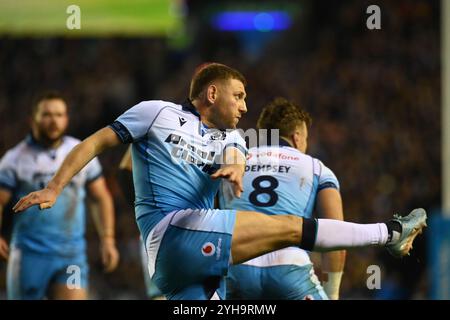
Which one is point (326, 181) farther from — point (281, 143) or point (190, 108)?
point (190, 108)

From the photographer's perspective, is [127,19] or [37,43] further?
[37,43]

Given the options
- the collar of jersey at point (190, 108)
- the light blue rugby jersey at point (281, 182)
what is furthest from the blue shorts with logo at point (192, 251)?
the light blue rugby jersey at point (281, 182)

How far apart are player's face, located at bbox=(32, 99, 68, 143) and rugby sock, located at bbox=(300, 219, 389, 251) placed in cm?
347

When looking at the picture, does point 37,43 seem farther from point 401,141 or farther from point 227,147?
point 227,147

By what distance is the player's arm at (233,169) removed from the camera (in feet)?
17.7

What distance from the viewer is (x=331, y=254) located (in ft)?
23.0

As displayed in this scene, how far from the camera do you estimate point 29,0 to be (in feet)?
53.2

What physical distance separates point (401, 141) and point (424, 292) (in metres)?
4.82

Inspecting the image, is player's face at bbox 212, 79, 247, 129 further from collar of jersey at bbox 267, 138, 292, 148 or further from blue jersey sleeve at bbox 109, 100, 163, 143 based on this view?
collar of jersey at bbox 267, 138, 292, 148

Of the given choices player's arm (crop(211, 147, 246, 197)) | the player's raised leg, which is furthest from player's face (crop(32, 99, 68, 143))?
the player's raised leg

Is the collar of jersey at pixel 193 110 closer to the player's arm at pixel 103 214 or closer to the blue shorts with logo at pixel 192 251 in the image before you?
the blue shorts with logo at pixel 192 251

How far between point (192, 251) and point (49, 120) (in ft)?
10.8

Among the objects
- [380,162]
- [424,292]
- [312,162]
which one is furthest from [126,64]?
[312,162]

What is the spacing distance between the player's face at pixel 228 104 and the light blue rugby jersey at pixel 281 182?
2.54 feet
